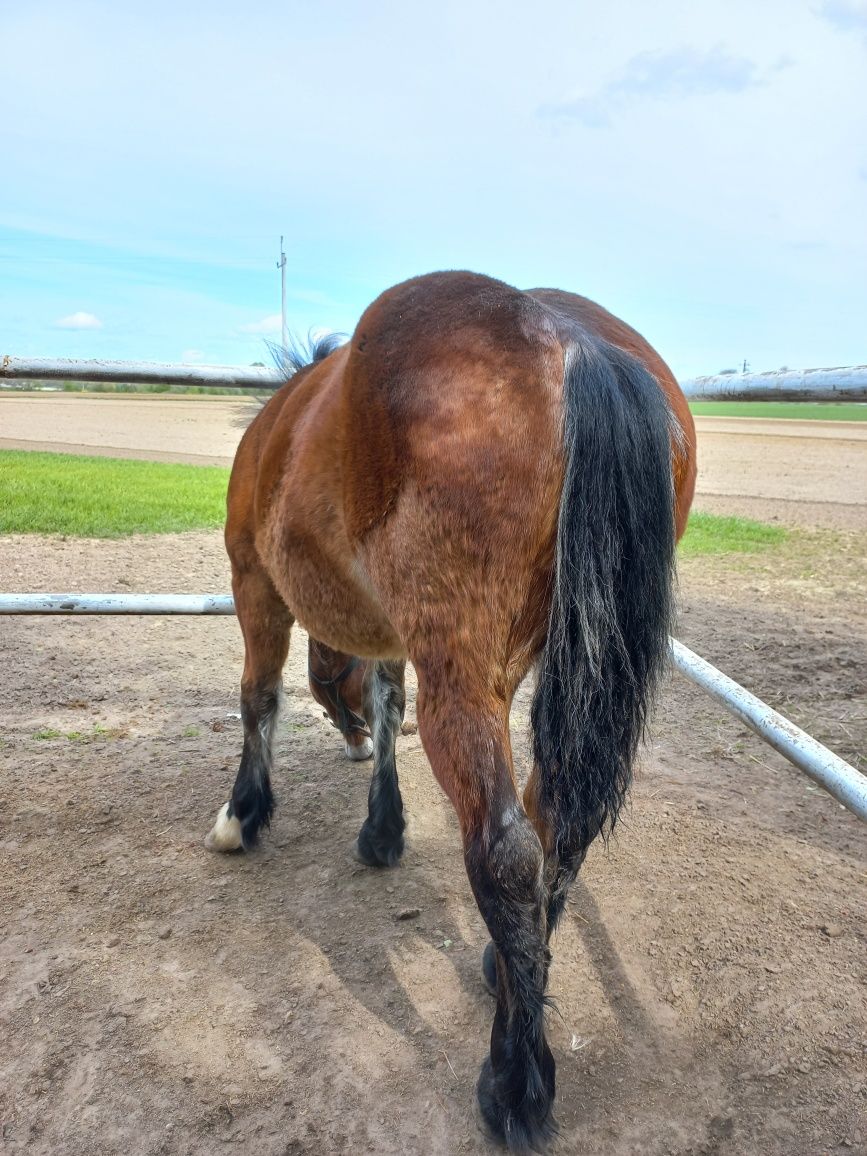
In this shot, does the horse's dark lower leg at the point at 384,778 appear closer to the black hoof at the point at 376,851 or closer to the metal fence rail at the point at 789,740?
the black hoof at the point at 376,851

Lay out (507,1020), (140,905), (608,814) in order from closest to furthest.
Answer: (507,1020), (608,814), (140,905)

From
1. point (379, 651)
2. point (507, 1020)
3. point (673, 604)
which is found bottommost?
point (507, 1020)

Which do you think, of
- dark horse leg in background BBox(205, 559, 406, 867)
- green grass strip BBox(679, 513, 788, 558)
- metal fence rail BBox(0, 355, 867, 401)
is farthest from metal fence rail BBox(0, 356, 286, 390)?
green grass strip BBox(679, 513, 788, 558)

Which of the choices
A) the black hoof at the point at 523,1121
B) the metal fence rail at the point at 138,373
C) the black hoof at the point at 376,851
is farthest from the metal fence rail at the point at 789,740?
the metal fence rail at the point at 138,373

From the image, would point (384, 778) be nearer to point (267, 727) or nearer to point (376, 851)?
point (376, 851)

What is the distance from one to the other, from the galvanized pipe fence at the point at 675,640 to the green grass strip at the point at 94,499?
4.49 m

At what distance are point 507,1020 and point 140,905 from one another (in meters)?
1.51

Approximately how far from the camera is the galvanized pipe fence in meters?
2.17

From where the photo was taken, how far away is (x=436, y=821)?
3.42 meters

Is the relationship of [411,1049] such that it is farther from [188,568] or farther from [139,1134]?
[188,568]

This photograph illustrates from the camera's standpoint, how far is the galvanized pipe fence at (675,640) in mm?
2174

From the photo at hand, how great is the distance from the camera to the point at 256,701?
10.9ft

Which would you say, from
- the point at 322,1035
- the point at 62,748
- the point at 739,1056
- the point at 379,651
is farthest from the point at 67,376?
the point at 739,1056

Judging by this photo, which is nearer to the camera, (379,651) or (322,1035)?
(322,1035)
